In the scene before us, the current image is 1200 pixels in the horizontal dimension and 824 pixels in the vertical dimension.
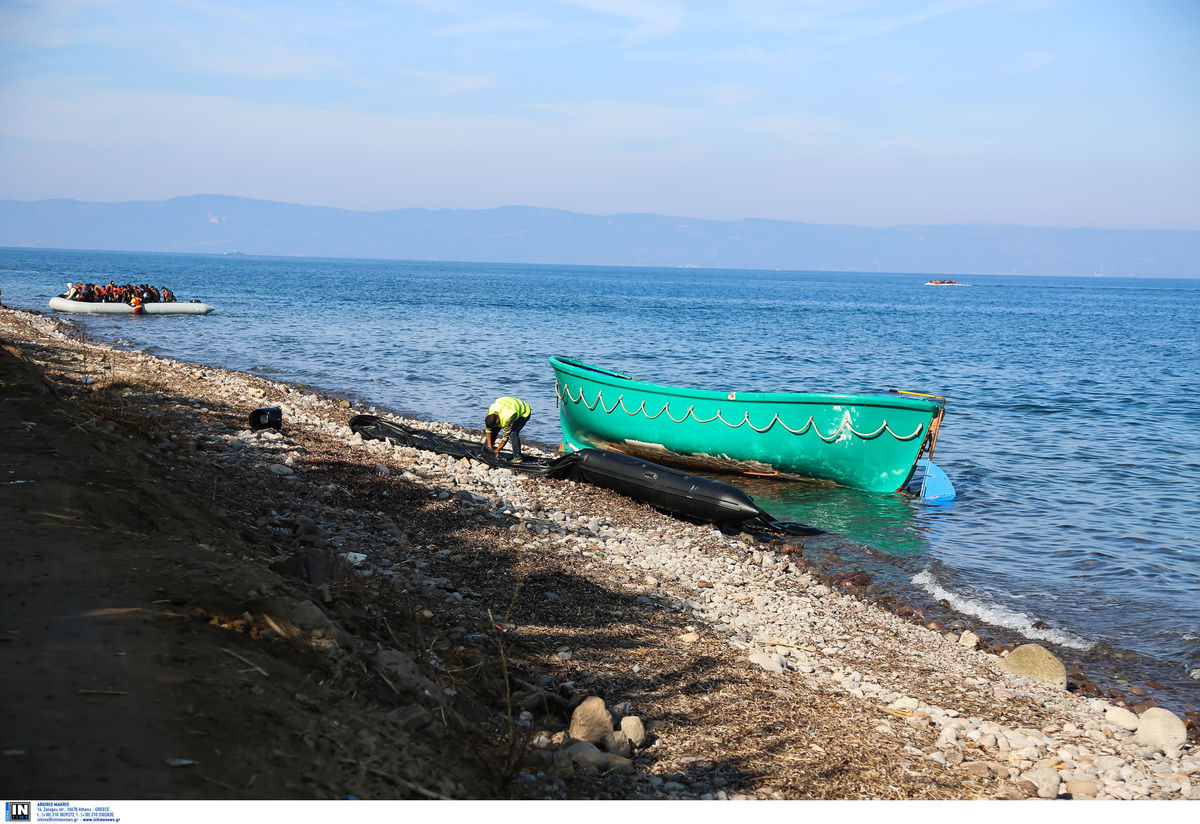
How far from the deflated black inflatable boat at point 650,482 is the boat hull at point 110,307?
108 ft

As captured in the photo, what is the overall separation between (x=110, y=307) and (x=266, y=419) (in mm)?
32464

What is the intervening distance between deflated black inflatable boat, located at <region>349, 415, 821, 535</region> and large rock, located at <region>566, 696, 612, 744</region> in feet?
21.6

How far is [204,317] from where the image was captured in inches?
1688

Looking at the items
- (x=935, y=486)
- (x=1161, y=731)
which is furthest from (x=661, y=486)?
(x=1161, y=731)

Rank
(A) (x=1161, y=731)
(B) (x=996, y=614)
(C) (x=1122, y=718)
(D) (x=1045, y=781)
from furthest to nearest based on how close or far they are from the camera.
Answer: (B) (x=996, y=614) → (C) (x=1122, y=718) → (A) (x=1161, y=731) → (D) (x=1045, y=781)

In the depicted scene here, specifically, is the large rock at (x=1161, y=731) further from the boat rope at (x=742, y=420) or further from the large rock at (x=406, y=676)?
the boat rope at (x=742, y=420)

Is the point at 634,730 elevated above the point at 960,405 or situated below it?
below

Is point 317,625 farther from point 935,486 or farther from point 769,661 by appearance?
point 935,486

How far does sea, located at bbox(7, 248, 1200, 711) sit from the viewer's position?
30.5 feet

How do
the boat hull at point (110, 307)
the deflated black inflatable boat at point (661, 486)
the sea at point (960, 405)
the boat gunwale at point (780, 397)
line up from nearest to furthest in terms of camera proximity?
1. the sea at point (960, 405)
2. the deflated black inflatable boat at point (661, 486)
3. the boat gunwale at point (780, 397)
4. the boat hull at point (110, 307)

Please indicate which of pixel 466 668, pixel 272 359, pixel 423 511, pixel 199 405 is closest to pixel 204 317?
pixel 272 359

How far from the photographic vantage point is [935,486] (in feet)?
45.9

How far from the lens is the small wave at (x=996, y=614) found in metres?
8.17

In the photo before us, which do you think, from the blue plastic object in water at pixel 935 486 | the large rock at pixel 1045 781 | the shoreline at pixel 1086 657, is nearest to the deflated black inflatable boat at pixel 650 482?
the shoreline at pixel 1086 657
